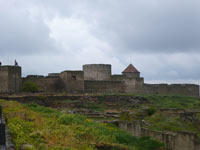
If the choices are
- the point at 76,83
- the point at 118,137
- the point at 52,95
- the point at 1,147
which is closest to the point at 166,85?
the point at 76,83

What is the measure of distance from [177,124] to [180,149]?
472cm

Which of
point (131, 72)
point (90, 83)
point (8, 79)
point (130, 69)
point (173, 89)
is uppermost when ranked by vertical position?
point (130, 69)

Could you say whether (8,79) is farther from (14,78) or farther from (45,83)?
(45,83)

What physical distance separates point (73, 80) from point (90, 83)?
280 centimetres

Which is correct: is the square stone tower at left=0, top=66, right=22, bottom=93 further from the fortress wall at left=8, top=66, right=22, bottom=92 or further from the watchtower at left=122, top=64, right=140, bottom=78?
the watchtower at left=122, top=64, right=140, bottom=78

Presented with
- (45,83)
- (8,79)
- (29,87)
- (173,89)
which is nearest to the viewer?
(8,79)

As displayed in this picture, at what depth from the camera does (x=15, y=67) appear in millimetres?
31672

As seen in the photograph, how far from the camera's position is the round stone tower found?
39625 millimetres

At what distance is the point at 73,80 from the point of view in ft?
113

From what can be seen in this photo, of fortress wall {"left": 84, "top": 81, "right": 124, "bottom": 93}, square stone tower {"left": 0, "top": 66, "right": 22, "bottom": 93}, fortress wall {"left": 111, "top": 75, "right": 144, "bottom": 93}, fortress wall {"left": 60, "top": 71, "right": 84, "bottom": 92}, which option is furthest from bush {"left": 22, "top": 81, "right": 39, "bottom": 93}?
fortress wall {"left": 111, "top": 75, "right": 144, "bottom": 93}

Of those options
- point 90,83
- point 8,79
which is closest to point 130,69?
point 90,83

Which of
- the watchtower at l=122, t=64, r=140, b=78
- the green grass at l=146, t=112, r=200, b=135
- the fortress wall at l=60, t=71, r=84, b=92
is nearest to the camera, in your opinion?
the green grass at l=146, t=112, r=200, b=135

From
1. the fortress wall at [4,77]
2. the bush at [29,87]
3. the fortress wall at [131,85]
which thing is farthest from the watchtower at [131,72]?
the fortress wall at [4,77]

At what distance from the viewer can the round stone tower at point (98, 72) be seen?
130ft
